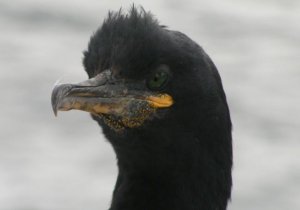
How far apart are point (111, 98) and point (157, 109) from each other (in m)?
0.26

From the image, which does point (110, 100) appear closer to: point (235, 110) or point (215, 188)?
point (215, 188)

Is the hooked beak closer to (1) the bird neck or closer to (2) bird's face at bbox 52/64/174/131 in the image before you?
(2) bird's face at bbox 52/64/174/131

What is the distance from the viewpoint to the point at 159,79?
766cm

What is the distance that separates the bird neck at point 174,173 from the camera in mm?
7750

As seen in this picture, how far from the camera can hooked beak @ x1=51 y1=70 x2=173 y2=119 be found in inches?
296

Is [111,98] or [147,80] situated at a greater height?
[147,80]

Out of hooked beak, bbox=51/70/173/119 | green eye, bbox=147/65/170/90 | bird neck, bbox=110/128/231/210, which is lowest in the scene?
bird neck, bbox=110/128/231/210

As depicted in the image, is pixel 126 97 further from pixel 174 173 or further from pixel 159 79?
pixel 174 173

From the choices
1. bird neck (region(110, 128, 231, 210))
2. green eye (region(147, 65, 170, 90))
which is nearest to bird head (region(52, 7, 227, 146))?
green eye (region(147, 65, 170, 90))

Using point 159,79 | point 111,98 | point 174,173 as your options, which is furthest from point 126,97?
point 174,173

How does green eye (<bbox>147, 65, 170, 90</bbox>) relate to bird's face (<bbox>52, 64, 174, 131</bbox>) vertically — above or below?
above

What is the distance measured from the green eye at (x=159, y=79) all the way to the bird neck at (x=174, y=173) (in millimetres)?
268

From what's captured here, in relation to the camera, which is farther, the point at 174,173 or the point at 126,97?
the point at 174,173

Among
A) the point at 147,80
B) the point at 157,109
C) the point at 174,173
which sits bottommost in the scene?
the point at 174,173
